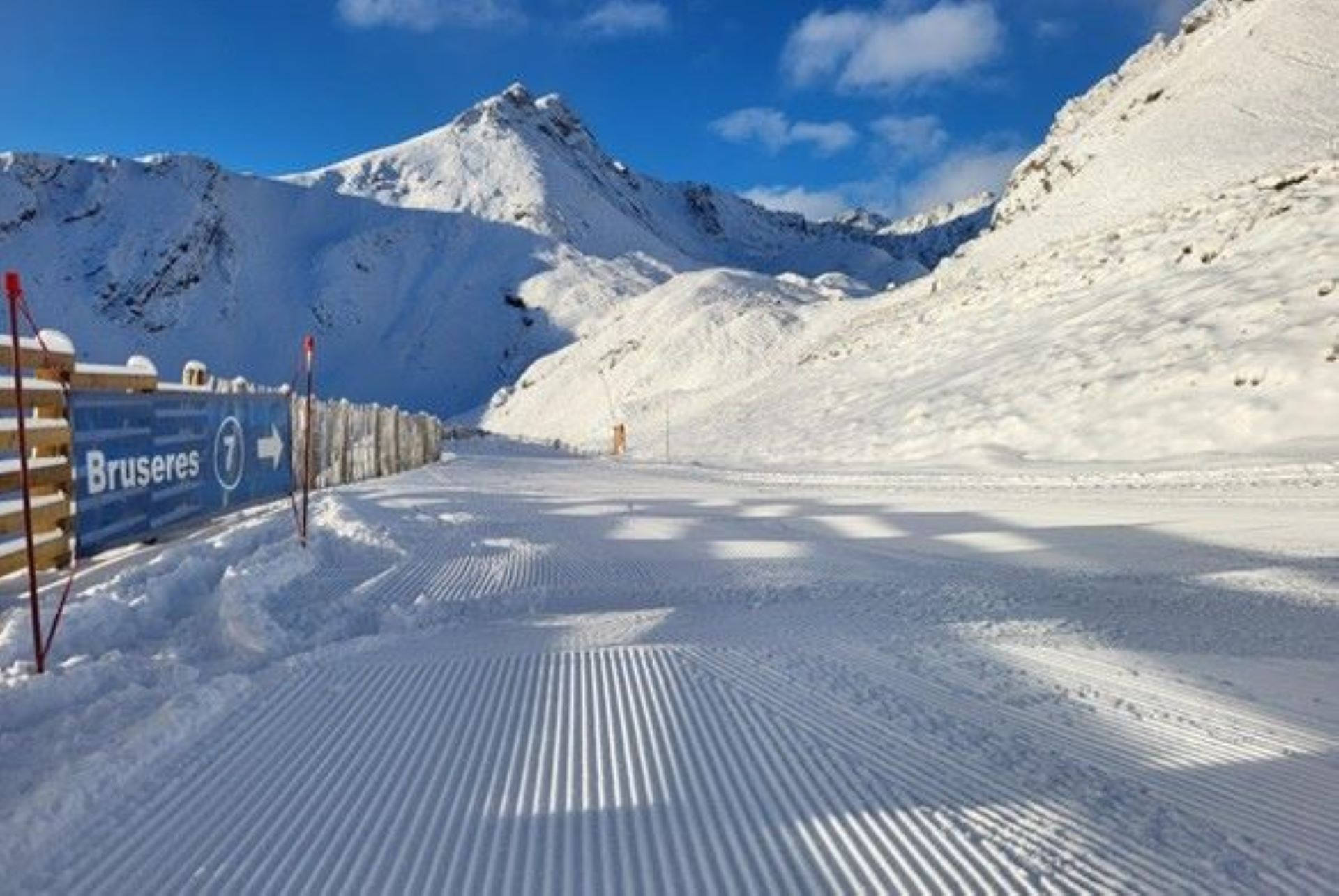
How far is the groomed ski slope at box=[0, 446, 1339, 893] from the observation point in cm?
307

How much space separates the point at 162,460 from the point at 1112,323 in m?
22.6

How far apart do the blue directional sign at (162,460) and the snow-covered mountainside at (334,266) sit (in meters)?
82.0

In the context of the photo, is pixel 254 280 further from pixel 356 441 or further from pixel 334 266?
pixel 356 441

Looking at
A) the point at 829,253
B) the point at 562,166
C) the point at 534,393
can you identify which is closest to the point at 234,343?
the point at 534,393

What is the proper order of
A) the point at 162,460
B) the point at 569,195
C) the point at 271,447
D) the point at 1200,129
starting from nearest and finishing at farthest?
the point at 162,460, the point at 271,447, the point at 1200,129, the point at 569,195

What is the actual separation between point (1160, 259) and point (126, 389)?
27.4 metres

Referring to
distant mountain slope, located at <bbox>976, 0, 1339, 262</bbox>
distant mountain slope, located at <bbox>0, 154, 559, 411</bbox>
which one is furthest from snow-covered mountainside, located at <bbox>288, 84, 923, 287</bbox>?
distant mountain slope, located at <bbox>976, 0, 1339, 262</bbox>

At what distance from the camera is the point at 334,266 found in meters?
113

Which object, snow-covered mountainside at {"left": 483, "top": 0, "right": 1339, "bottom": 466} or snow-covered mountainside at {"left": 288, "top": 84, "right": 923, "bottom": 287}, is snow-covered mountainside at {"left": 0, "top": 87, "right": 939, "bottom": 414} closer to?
snow-covered mountainside at {"left": 288, "top": 84, "right": 923, "bottom": 287}

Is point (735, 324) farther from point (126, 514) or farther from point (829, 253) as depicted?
point (829, 253)

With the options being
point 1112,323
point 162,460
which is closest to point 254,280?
point 1112,323

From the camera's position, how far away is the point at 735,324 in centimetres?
6369

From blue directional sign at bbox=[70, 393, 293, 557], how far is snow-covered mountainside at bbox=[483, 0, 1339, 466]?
14.0 meters

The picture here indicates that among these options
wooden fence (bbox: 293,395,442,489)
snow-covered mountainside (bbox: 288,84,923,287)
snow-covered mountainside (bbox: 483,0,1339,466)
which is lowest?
wooden fence (bbox: 293,395,442,489)
